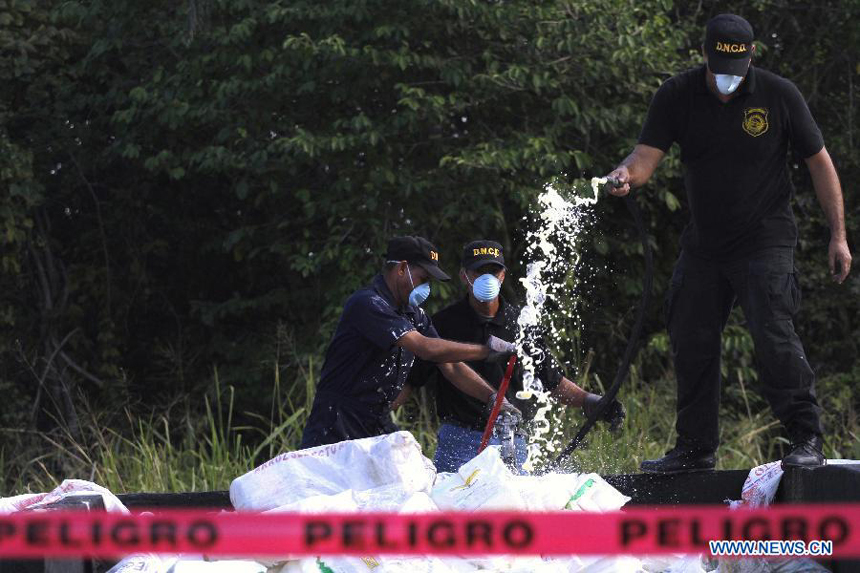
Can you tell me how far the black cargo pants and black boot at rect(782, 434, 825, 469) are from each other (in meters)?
0.03

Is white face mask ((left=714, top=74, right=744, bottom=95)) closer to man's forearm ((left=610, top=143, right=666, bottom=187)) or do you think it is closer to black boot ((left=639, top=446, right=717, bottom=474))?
man's forearm ((left=610, top=143, right=666, bottom=187))

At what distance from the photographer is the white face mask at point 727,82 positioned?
4.59 meters

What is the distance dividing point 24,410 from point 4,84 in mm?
2927

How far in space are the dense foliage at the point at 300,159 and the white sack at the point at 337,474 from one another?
524cm

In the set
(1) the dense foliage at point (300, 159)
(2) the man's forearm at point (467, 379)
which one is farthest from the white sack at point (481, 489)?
(1) the dense foliage at point (300, 159)

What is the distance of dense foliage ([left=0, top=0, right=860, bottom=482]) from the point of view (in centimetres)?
1025

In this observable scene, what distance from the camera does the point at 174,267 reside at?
13.5 m

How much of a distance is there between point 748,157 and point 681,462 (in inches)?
42.9

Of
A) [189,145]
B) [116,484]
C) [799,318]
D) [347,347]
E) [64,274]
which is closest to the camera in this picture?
[347,347]

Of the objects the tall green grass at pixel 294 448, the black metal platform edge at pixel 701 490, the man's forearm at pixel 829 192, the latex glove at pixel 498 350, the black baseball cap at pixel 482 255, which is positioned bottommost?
the tall green grass at pixel 294 448

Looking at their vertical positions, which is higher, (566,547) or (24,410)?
(566,547)

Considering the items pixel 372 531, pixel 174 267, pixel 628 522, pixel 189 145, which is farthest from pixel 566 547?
pixel 174 267

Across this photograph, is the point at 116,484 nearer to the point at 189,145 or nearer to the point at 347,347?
the point at 347,347

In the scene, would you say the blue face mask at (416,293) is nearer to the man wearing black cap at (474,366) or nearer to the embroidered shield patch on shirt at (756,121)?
the man wearing black cap at (474,366)
